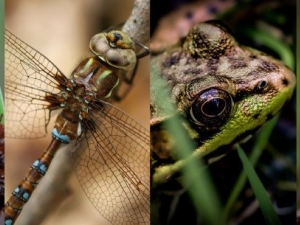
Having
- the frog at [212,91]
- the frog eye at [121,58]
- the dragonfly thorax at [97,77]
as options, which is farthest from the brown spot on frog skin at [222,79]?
the dragonfly thorax at [97,77]

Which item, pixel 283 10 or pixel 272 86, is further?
pixel 283 10

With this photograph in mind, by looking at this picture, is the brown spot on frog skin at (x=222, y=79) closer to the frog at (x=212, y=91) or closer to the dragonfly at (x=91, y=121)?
the frog at (x=212, y=91)

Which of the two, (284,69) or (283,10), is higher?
(283,10)

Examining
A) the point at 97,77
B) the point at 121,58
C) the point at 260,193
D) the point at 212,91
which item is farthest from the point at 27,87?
the point at 260,193

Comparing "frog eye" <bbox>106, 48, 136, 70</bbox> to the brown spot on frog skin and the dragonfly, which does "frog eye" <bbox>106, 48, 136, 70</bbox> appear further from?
the brown spot on frog skin

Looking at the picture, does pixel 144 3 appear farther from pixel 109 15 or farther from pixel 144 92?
pixel 144 92

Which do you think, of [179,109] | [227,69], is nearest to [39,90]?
[179,109]

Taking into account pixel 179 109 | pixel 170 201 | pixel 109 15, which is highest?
pixel 109 15
